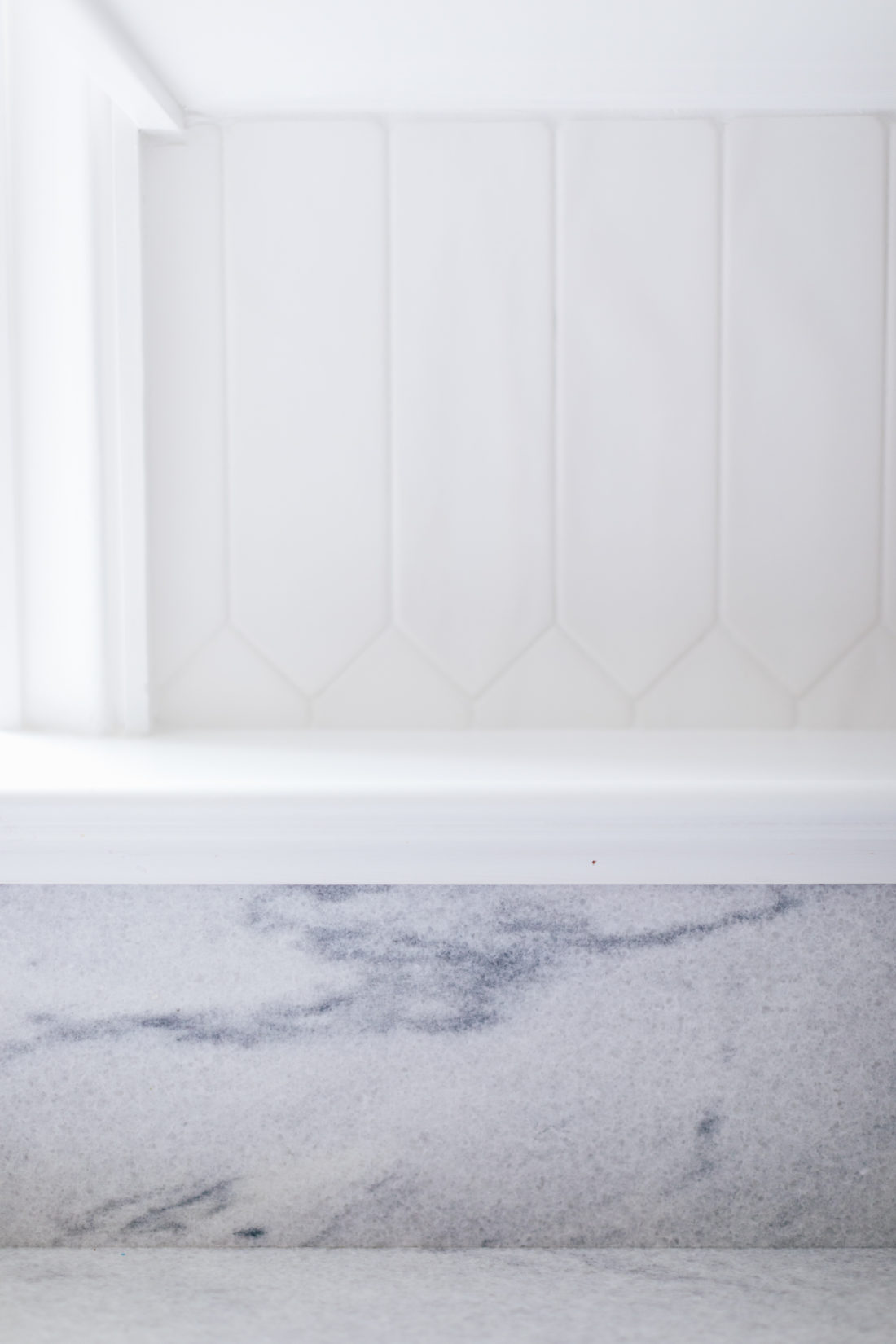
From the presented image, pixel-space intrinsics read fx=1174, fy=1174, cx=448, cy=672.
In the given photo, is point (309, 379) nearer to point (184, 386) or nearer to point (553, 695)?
point (184, 386)

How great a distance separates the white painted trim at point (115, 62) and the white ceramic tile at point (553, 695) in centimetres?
45

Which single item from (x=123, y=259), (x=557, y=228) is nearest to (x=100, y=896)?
(x=123, y=259)

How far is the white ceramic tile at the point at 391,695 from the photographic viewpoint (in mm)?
869

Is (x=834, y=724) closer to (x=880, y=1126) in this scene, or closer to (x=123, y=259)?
(x=880, y=1126)

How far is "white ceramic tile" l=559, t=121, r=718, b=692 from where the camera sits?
0.84 metres

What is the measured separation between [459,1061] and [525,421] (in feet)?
1.49

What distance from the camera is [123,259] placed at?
81cm

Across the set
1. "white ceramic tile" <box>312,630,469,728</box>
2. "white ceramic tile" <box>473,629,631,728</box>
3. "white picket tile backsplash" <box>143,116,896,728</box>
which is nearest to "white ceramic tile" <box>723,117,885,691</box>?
"white picket tile backsplash" <box>143,116,896,728</box>

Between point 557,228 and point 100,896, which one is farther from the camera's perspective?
point 557,228

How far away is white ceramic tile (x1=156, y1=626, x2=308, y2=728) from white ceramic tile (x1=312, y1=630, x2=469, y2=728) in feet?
0.08

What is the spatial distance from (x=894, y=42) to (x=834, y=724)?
0.45 metres

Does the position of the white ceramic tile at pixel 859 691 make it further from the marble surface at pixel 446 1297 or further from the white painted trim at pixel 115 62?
the white painted trim at pixel 115 62

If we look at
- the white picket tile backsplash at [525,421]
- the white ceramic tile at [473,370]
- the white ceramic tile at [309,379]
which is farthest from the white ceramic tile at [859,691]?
the white ceramic tile at [309,379]

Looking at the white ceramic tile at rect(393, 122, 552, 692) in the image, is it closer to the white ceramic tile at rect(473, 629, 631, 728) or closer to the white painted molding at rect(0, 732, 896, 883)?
the white ceramic tile at rect(473, 629, 631, 728)
